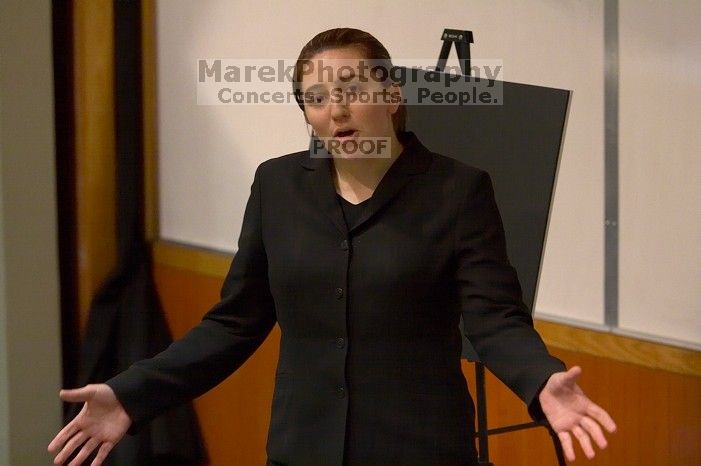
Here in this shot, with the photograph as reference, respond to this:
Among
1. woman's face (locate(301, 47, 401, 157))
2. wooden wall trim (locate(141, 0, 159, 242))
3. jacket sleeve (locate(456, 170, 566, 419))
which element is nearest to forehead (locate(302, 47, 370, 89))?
woman's face (locate(301, 47, 401, 157))

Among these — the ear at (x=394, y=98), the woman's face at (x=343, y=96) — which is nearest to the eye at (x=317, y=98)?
the woman's face at (x=343, y=96)

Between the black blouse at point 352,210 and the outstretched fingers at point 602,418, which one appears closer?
the outstretched fingers at point 602,418

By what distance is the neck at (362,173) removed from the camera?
52.8 inches

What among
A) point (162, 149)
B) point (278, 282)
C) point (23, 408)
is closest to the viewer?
point (278, 282)

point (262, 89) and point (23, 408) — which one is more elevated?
point (262, 89)

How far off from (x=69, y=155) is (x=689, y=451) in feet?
8.24

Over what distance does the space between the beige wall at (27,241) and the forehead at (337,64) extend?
2195 millimetres

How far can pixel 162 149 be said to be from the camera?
3535 millimetres

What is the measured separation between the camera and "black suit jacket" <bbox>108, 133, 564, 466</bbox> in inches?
49.7

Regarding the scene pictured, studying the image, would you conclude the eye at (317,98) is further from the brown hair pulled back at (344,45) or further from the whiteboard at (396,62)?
the whiteboard at (396,62)

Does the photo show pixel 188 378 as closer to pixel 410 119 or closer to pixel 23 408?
pixel 410 119

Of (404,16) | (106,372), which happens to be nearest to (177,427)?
(106,372)

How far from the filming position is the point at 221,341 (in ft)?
4.57

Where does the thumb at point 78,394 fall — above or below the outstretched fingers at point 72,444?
above
